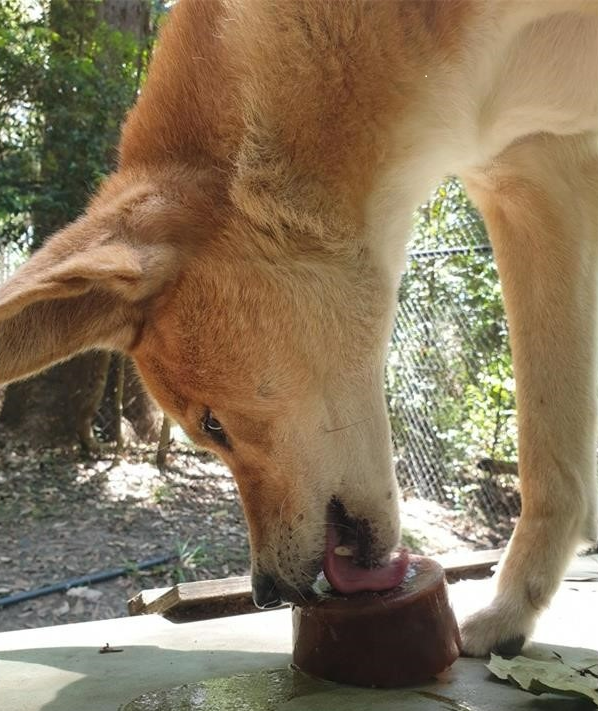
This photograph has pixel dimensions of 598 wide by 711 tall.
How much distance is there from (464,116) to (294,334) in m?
0.83

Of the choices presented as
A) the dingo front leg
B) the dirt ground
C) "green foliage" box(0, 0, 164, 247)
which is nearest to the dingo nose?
the dingo front leg

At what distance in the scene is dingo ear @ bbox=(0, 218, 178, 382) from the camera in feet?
6.15

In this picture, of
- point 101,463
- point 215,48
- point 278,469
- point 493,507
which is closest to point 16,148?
point 101,463

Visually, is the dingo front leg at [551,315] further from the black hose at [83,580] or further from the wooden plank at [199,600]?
the black hose at [83,580]

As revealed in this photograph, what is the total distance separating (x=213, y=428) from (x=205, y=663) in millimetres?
668

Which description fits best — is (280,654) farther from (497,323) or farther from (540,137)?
(497,323)

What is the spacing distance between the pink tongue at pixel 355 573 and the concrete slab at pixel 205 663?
0.86ft

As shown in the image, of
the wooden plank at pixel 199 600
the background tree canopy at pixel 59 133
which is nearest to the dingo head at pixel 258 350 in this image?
the wooden plank at pixel 199 600

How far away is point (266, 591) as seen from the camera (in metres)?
2.34

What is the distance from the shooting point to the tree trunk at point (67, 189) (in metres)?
7.63

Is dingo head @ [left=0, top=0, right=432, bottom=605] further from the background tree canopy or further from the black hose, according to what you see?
the background tree canopy

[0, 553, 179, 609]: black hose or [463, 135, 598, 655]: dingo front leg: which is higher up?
[463, 135, 598, 655]: dingo front leg

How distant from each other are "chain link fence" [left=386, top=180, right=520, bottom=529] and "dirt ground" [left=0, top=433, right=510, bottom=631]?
30 cm

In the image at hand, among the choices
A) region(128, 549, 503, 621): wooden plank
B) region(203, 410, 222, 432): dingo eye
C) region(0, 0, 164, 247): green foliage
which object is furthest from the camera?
region(0, 0, 164, 247): green foliage
